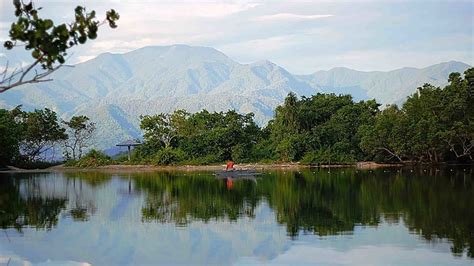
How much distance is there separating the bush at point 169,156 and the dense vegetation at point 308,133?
0.10 metres

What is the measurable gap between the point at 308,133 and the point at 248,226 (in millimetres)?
42434

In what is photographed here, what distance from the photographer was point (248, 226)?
2030cm

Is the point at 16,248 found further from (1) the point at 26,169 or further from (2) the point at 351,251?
(1) the point at 26,169

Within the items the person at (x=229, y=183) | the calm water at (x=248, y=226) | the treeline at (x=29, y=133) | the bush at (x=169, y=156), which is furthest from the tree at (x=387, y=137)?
the treeline at (x=29, y=133)

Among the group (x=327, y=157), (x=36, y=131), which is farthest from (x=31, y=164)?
(x=327, y=157)

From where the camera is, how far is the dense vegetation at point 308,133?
2072 inches

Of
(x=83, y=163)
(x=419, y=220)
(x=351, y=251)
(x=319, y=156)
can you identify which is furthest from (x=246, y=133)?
(x=351, y=251)

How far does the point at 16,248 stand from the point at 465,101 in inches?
1692

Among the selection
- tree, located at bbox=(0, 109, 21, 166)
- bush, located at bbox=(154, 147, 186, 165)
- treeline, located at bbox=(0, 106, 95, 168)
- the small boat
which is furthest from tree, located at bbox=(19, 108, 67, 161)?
the small boat

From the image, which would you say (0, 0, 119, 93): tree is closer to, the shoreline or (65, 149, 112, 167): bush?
the shoreline

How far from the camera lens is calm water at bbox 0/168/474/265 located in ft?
51.0

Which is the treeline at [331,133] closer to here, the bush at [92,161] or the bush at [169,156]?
A: the bush at [169,156]

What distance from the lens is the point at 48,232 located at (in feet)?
65.2

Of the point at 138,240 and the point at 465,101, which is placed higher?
the point at 465,101
